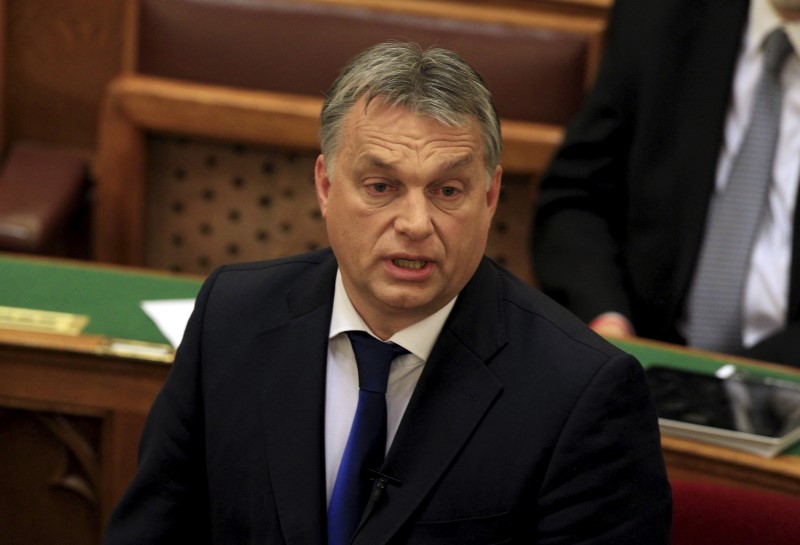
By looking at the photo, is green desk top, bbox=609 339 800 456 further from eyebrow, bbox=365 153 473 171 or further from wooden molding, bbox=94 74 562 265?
eyebrow, bbox=365 153 473 171

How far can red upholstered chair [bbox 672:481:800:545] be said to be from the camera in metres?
1.38

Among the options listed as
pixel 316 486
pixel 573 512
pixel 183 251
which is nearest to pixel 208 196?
pixel 183 251

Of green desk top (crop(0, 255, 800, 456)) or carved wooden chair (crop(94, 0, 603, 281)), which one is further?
carved wooden chair (crop(94, 0, 603, 281))

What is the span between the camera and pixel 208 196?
2.73 meters

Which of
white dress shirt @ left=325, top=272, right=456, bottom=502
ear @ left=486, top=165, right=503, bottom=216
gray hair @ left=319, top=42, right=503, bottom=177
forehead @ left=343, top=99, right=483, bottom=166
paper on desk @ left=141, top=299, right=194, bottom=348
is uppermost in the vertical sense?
gray hair @ left=319, top=42, right=503, bottom=177

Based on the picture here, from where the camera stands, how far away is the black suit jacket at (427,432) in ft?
4.09

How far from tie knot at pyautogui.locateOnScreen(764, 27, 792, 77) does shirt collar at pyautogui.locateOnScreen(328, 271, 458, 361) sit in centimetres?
135

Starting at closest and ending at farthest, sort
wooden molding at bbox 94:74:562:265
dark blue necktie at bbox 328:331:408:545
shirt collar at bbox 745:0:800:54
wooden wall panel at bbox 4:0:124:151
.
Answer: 1. dark blue necktie at bbox 328:331:408:545
2. shirt collar at bbox 745:0:800:54
3. wooden molding at bbox 94:74:562:265
4. wooden wall panel at bbox 4:0:124:151

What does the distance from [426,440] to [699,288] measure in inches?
51.5

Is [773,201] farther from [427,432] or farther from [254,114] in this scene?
[427,432]

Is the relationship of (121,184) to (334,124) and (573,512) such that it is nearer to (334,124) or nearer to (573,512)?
(334,124)

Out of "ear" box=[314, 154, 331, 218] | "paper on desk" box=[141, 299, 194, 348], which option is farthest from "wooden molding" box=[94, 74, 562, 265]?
"ear" box=[314, 154, 331, 218]

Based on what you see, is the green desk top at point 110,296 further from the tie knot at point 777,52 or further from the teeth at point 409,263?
the teeth at point 409,263

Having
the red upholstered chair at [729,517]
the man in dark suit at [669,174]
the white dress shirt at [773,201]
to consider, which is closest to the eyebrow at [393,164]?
the red upholstered chair at [729,517]
